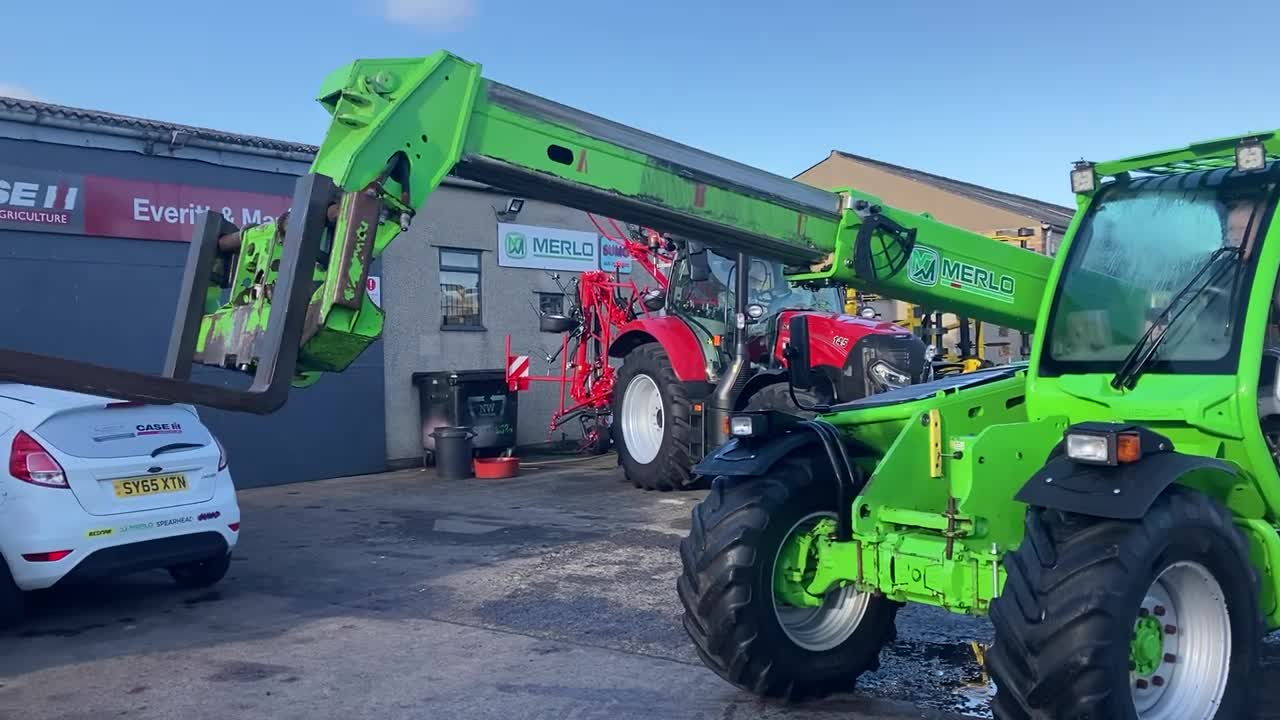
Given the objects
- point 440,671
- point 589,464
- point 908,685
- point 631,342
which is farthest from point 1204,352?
point 589,464

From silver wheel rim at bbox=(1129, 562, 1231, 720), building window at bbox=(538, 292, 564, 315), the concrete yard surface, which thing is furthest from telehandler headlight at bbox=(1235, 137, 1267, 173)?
building window at bbox=(538, 292, 564, 315)

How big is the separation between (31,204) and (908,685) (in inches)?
430

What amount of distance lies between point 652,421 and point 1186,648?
9017 millimetres

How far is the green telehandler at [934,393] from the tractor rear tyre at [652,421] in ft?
20.5

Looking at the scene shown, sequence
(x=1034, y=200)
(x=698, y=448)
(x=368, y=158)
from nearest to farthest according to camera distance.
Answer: (x=368, y=158) < (x=698, y=448) < (x=1034, y=200)

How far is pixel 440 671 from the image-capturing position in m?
5.68

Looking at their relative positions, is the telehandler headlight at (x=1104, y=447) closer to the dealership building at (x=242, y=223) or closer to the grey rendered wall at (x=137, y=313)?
the dealership building at (x=242, y=223)

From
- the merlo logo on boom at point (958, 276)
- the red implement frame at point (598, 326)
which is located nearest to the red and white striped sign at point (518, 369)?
the red implement frame at point (598, 326)

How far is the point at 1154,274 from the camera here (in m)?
4.78

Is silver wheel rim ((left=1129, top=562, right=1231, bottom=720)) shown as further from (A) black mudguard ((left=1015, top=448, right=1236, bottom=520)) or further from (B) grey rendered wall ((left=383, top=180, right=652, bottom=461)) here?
(B) grey rendered wall ((left=383, top=180, right=652, bottom=461))

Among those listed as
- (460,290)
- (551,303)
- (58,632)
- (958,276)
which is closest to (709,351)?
(460,290)

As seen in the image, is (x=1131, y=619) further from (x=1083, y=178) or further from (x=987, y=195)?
(x=987, y=195)

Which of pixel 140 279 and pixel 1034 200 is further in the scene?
pixel 1034 200

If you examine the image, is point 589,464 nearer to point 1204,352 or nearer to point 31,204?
point 31,204
